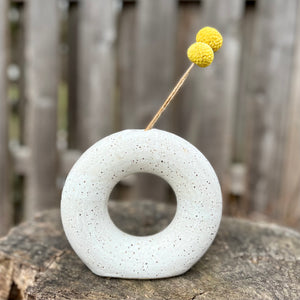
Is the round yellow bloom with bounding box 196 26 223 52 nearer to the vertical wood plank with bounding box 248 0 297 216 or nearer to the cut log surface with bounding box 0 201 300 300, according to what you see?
the cut log surface with bounding box 0 201 300 300

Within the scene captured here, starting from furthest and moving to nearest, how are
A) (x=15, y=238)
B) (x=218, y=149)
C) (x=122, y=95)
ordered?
(x=122, y=95), (x=218, y=149), (x=15, y=238)

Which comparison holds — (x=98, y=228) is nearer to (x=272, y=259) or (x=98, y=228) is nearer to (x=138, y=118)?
(x=272, y=259)

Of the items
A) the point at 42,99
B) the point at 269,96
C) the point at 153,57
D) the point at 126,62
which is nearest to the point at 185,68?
the point at 153,57

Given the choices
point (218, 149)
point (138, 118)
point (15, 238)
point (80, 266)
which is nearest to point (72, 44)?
point (138, 118)

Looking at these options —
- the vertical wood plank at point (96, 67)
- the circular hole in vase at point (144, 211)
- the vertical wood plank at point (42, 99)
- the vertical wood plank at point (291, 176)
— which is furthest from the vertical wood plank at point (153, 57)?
the vertical wood plank at point (291, 176)

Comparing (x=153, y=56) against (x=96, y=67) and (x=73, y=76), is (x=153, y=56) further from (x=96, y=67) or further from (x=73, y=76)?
(x=73, y=76)

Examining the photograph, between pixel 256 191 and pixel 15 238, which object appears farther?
pixel 256 191
